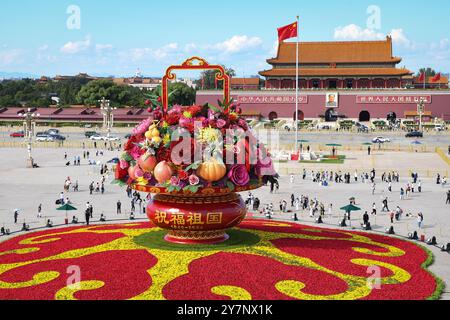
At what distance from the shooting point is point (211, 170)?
18.1 metres

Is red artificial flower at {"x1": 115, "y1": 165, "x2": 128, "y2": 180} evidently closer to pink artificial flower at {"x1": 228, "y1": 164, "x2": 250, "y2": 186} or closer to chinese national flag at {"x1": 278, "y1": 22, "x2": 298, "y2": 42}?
pink artificial flower at {"x1": 228, "y1": 164, "x2": 250, "y2": 186}

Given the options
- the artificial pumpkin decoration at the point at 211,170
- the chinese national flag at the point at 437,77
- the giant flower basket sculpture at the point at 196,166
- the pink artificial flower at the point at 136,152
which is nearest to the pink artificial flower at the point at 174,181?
the giant flower basket sculpture at the point at 196,166

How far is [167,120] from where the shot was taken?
19062 mm

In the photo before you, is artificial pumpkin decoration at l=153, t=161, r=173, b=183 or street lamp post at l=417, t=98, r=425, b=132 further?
street lamp post at l=417, t=98, r=425, b=132

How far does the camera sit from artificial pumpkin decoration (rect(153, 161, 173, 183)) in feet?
59.8

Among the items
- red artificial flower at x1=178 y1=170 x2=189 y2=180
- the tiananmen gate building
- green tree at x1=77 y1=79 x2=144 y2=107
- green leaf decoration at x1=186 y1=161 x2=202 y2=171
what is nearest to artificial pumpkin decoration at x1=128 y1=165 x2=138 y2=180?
red artificial flower at x1=178 y1=170 x2=189 y2=180

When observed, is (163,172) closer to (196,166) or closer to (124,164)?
(196,166)

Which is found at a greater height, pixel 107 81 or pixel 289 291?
pixel 107 81

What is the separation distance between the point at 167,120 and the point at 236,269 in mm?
5478

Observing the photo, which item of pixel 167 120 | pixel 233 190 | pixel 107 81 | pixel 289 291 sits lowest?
pixel 289 291

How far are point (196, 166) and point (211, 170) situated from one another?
0.49 meters

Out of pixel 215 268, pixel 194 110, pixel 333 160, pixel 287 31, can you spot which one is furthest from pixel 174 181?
pixel 333 160
